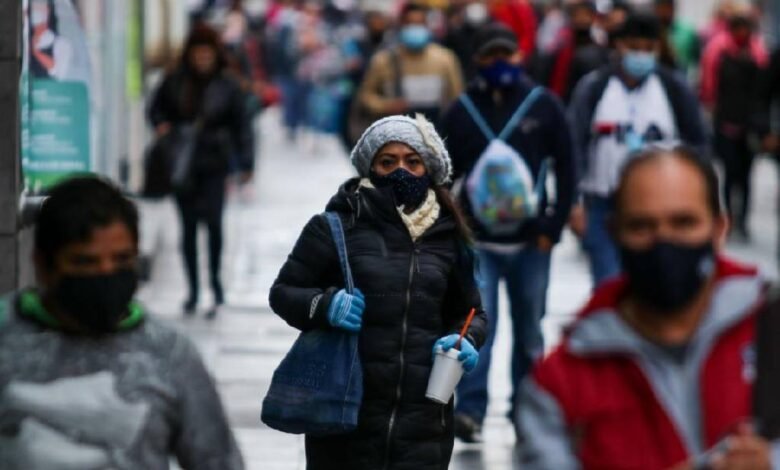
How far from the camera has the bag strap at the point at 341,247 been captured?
6520 millimetres

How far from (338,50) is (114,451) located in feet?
87.5

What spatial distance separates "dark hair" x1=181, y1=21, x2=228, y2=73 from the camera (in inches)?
533

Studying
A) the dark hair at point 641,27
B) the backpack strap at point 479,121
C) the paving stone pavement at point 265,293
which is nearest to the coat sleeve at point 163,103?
the paving stone pavement at point 265,293

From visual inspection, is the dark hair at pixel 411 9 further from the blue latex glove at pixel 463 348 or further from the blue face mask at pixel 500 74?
the blue latex glove at pixel 463 348

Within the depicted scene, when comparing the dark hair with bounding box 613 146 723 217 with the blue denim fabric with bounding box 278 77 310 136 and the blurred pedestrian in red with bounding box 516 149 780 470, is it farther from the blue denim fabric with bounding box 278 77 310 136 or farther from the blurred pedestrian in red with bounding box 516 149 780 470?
the blue denim fabric with bounding box 278 77 310 136

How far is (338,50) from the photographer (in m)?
30.8

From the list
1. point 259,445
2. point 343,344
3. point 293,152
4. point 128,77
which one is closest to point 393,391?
point 343,344

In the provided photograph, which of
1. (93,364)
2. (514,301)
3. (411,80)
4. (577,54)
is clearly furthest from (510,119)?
(577,54)

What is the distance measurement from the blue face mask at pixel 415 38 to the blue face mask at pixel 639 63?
4234mm

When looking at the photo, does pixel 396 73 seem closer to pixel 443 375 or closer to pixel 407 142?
pixel 407 142

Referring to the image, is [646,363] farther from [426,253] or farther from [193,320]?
[193,320]

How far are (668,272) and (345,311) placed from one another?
271 centimetres

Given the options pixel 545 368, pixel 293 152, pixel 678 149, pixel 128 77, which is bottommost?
pixel 293 152

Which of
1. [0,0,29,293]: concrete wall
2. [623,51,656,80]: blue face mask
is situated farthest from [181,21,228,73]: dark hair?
[0,0,29,293]: concrete wall
